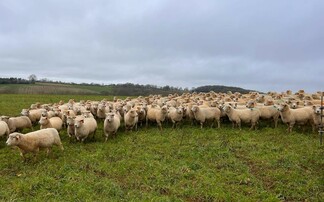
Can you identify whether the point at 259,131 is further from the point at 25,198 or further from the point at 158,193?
the point at 25,198

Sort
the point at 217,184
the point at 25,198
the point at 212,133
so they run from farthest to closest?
1. the point at 212,133
2. the point at 217,184
3. the point at 25,198

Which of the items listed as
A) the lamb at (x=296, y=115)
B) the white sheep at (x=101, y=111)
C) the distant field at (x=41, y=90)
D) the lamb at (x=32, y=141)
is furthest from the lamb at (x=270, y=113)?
the distant field at (x=41, y=90)

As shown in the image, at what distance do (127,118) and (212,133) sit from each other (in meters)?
5.12

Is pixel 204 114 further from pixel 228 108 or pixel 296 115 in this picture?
pixel 296 115

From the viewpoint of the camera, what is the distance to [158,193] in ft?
32.2

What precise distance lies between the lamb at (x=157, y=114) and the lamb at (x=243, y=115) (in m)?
3.79

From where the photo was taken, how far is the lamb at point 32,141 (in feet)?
41.1

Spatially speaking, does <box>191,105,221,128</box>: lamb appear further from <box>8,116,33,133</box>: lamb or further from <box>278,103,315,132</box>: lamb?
<box>8,116,33,133</box>: lamb

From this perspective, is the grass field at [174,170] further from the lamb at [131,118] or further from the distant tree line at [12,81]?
the distant tree line at [12,81]

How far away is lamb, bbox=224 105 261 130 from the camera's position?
1867cm

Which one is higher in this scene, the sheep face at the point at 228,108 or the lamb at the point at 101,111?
the sheep face at the point at 228,108

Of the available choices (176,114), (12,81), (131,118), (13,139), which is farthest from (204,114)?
(12,81)

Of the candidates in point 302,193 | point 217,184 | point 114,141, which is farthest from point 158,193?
point 114,141

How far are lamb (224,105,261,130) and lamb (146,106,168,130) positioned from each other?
3793mm
